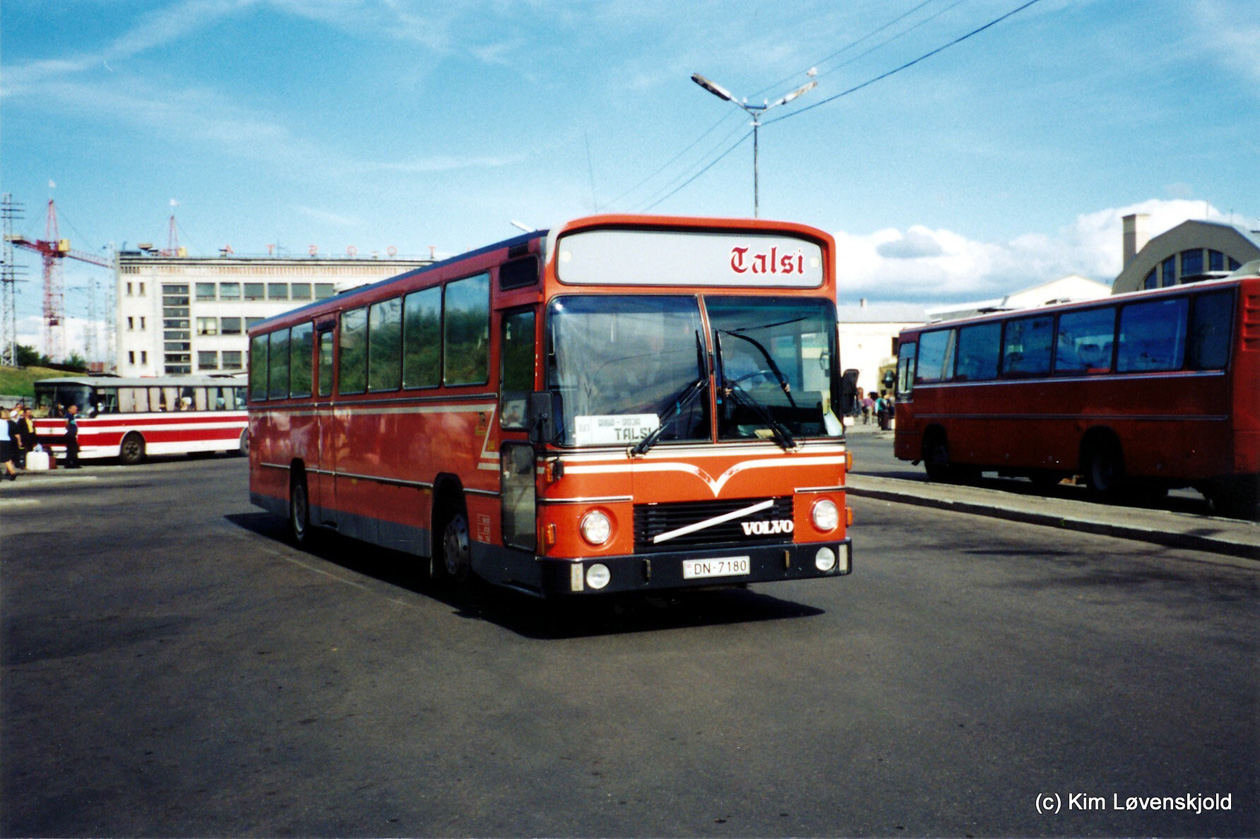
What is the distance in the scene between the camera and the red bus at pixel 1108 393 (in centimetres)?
1537

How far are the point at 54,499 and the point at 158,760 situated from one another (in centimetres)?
2029


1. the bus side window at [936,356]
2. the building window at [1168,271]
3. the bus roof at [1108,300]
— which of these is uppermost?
the building window at [1168,271]

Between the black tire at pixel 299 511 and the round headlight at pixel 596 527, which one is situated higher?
the round headlight at pixel 596 527

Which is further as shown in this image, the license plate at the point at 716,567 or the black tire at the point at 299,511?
the black tire at the point at 299,511

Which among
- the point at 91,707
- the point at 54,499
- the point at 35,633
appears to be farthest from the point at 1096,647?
the point at 54,499

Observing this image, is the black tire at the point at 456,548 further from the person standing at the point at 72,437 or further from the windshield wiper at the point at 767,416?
the person standing at the point at 72,437

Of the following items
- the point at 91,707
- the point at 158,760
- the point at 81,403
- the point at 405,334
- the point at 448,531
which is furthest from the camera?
the point at 81,403

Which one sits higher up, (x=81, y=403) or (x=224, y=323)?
(x=224, y=323)

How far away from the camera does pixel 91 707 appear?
21.8ft

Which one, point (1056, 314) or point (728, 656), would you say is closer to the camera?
point (728, 656)

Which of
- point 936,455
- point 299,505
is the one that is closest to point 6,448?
point 299,505

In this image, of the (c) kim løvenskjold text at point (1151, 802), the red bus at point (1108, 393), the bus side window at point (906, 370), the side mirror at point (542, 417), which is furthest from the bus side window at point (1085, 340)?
the (c) kim løvenskjold text at point (1151, 802)

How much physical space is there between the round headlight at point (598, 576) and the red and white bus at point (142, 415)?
33.7m

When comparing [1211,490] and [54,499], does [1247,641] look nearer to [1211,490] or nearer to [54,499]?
[1211,490]
